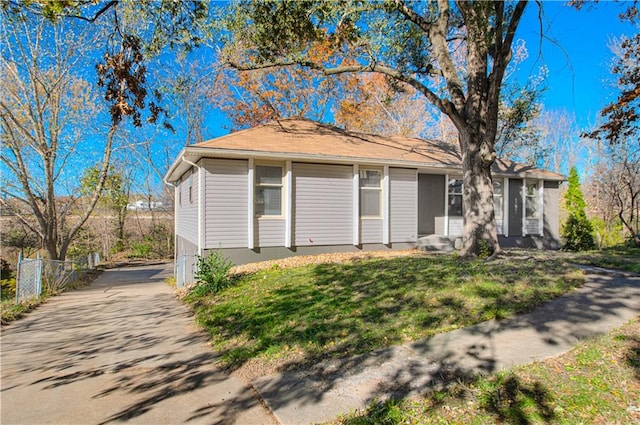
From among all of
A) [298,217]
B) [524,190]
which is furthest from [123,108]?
[524,190]

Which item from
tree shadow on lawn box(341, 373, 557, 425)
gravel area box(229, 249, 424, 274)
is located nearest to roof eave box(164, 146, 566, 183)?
gravel area box(229, 249, 424, 274)

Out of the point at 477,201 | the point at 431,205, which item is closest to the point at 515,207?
the point at 431,205

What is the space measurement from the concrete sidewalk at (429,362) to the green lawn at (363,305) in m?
0.26

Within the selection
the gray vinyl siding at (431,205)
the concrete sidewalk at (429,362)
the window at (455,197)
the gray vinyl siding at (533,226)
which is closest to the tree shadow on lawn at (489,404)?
the concrete sidewalk at (429,362)

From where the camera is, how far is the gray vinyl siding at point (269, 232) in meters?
10.1

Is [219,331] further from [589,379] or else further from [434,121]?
[434,121]

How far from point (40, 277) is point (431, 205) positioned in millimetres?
12369

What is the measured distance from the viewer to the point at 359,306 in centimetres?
508

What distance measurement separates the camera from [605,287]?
17.7 ft

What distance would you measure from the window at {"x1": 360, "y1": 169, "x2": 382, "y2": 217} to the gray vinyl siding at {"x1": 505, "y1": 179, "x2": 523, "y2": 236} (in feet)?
20.1

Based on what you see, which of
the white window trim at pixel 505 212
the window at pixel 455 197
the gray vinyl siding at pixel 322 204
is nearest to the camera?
the gray vinyl siding at pixel 322 204

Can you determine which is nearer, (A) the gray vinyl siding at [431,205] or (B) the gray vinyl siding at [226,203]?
(B) the gray vinyl siding at [226,203]

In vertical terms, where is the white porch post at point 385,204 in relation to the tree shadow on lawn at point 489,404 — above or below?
above

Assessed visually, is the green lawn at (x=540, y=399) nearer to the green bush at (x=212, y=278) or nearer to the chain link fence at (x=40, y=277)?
the green bush at (x=212, y=278)
